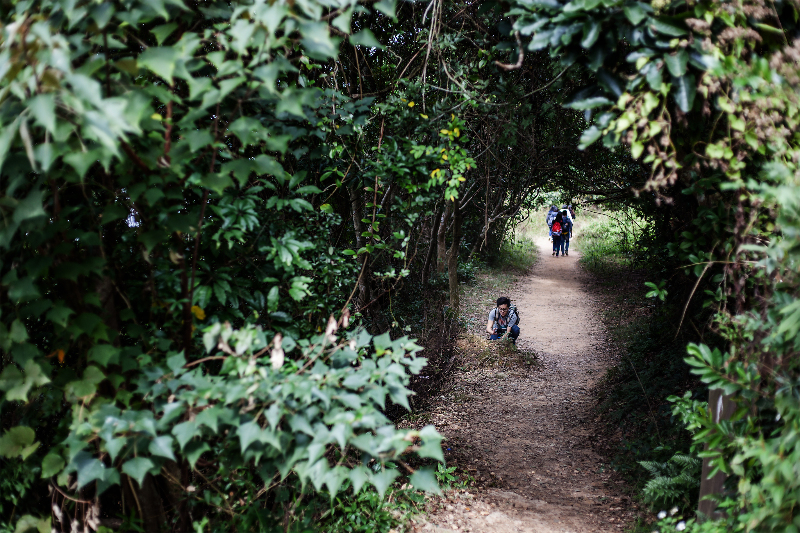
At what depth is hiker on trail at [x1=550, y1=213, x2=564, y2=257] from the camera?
1742cm

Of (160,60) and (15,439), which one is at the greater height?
(160,60)

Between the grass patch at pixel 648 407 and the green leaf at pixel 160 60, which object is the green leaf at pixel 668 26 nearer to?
the green leaf at pixel 160 60

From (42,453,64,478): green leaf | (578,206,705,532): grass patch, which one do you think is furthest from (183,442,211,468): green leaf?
(578,206,705,532): grass patch

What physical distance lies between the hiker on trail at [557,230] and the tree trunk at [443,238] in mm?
9473

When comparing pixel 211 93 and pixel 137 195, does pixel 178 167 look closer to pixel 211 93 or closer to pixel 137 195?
pixel 137 195

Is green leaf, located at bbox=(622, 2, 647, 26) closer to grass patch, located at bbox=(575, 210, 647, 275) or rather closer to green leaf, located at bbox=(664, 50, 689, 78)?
green leaf, located at bbox=(664, 50, 689, 78)

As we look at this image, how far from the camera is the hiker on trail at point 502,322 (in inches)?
313

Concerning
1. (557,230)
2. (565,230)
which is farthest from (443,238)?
(565,230)

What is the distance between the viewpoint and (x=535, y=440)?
5.56 metres

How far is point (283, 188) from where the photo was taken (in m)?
3.41

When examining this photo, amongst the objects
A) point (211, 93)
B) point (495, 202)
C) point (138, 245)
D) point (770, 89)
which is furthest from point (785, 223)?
point (495, 202)

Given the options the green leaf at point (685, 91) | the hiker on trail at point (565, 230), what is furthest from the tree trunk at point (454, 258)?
the hiker on trail at point (565, 230)

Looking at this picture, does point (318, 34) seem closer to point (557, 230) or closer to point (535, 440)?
point (535, 440)

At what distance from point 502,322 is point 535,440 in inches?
107
